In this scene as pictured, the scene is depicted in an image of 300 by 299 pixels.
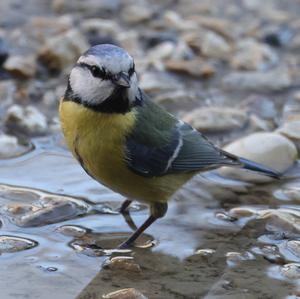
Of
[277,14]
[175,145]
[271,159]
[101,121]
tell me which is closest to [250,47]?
[277,14]

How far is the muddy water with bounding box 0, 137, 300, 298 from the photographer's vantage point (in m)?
3.14

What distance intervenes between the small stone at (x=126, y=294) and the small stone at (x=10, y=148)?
1548 mm

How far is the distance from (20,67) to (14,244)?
2202 mm

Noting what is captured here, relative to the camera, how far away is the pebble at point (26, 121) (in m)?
4.70

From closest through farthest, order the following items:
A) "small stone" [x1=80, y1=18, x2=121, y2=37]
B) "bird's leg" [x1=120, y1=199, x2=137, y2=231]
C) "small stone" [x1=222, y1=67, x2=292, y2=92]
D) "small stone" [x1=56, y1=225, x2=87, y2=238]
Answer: "small stone" [x1=56, y1=225, x2=87, y2=238] < "bird's leg" [x1=120, y1=199, x2=137, y2=231] < "small stone" [x1=222, y1=67, x2=292, y2=92] < "small stone" [x1=80, y1=18, x2=121, y2=37]

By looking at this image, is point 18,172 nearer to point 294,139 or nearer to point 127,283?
point 127,283

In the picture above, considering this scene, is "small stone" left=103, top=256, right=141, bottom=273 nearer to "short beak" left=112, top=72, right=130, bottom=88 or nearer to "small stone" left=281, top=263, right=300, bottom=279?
"small stone" left=281, top=263, right=300, bottom=279

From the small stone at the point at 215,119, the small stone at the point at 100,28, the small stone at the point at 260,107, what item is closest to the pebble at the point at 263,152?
the small stone at the point at 215,119

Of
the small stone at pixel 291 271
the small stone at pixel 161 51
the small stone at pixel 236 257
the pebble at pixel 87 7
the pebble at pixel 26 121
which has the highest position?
the pebble at pixel 87 7

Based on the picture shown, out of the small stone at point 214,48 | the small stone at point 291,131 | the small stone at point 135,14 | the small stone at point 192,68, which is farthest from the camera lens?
the small stone at point 135,14

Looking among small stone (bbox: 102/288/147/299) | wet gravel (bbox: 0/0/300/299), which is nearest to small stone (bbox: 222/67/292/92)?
wet gravel (bbox: 0/0/300/299)

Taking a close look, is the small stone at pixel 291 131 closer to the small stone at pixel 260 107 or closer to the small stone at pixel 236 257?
the small stone at pixel 260 107

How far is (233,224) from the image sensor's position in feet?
12.4

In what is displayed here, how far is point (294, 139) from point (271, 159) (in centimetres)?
36
